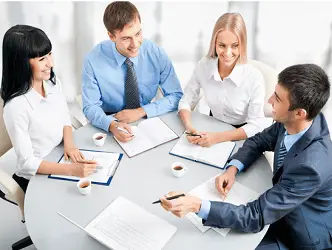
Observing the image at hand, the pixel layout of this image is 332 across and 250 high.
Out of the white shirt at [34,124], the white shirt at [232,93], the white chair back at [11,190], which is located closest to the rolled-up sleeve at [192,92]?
the white shirt at [232,93]

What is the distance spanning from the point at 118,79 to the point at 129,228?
112 cm

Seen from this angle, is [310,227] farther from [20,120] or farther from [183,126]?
[20,120]

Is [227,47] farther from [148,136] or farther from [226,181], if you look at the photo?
[226,181]

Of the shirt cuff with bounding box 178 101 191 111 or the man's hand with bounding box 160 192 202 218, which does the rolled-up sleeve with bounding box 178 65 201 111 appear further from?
the man's hand with bounding box 160 192 202 218

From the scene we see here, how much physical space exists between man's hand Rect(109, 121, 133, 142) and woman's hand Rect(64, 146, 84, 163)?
0.22 metres

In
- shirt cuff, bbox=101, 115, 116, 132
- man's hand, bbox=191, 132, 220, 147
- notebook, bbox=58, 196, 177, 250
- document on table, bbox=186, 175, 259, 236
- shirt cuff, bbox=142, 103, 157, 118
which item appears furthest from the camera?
shirt cuff, bbox=142, 103, 157, 118

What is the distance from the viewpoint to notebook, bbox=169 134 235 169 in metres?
1.76

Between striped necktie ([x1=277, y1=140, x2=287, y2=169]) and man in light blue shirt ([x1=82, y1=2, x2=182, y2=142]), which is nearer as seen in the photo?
striped necktie ([x1=277, y1=140, x2=287, y2=169])

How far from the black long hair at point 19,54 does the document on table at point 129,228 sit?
76cm

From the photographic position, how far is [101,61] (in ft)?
7.27

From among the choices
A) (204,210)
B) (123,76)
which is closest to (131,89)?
(123,76)

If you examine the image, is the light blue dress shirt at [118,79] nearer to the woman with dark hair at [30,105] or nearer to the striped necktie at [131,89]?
the striped necktie at [131,89]

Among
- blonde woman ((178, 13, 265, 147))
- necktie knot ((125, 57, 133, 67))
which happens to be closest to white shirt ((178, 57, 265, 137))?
blonde woman ((178, 13, 265, 147))

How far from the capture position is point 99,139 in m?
1.87
